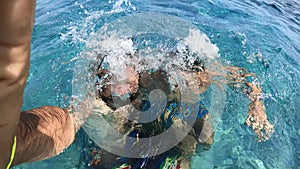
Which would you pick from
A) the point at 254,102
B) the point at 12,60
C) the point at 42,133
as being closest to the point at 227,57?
the point at 254,102

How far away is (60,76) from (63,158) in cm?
142

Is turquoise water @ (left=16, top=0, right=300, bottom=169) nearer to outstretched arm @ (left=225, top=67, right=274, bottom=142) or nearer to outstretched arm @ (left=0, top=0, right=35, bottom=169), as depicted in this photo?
outstretched arm @ (left=225, top=67, right=274, bottom=142)

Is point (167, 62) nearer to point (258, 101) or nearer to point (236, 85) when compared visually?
point (236, 85)

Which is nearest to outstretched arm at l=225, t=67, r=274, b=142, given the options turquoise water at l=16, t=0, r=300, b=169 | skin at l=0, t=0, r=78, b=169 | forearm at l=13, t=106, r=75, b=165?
turquoise water at l=16, t=0, r=300, b=169

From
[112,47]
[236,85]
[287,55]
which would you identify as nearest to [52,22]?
[112,47]

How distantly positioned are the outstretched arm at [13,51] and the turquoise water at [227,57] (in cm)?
214

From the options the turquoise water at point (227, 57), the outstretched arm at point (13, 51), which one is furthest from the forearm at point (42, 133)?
the outstretched arm at point (13, 51)

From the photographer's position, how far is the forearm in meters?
1.61

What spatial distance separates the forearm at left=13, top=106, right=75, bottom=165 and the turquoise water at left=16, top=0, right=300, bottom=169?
20.5 inches

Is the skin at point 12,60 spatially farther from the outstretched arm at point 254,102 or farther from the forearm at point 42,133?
the outstretched arm at point 254,102

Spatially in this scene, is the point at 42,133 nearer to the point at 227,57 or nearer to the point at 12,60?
the point at 12,60

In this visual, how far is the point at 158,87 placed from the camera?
9.75 ft

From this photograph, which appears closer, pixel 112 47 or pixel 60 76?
pixel 60 76

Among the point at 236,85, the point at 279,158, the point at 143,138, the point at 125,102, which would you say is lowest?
the point at 279,158
